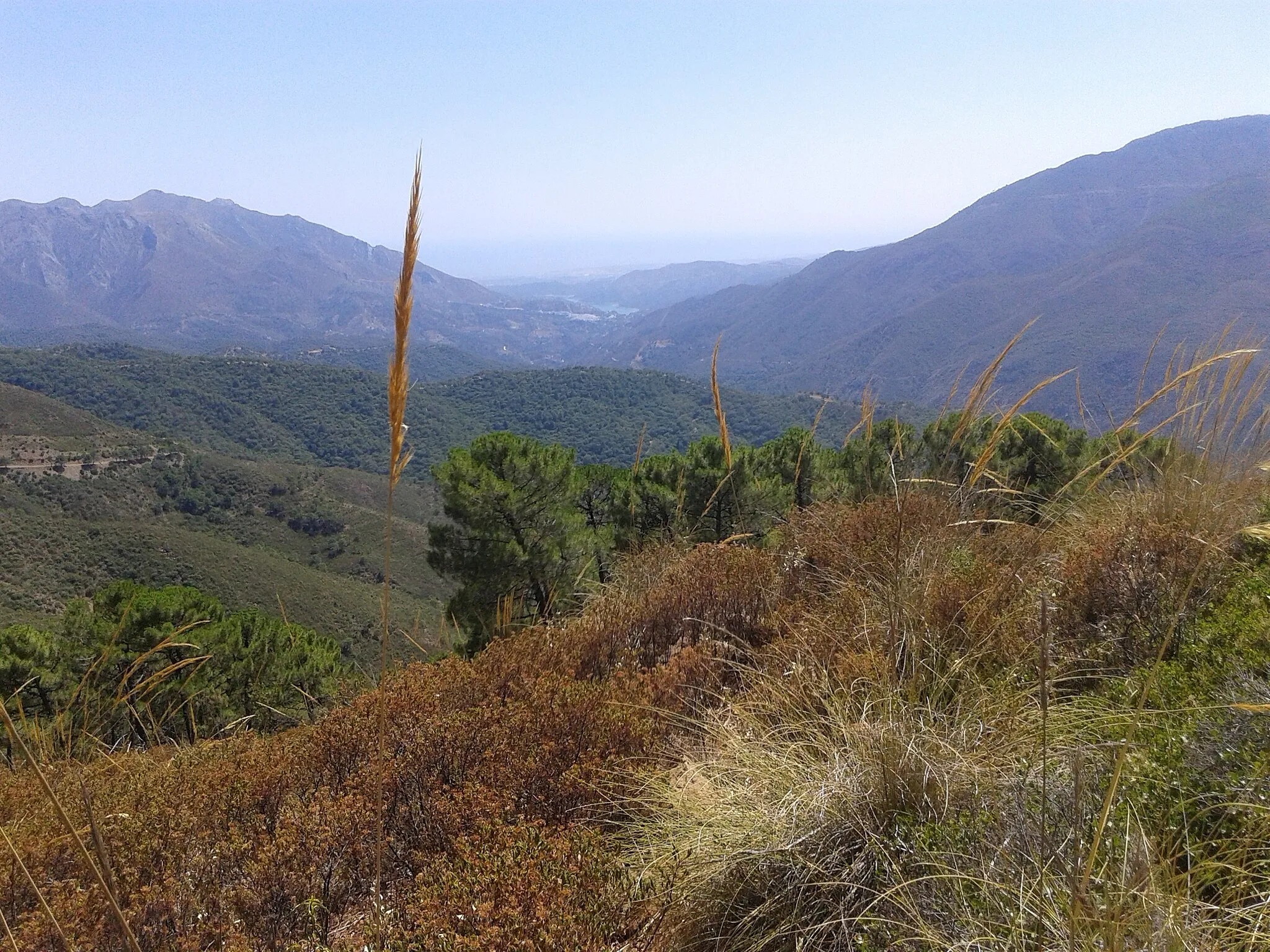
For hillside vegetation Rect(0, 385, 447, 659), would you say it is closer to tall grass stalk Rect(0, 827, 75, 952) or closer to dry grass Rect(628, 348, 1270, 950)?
dry grass Rect(628, 348, 1270, 950)

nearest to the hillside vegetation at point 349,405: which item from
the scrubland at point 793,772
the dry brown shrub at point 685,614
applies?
the dry brown shrub at point 685,614

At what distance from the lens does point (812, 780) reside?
5.35ft

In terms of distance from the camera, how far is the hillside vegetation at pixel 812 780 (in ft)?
4.20

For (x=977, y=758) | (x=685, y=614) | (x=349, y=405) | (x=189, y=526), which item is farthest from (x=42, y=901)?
(x=349, y=405)

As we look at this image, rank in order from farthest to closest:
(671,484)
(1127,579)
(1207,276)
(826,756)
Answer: (1207,276) → (671,484) → (1127,579) → (826,756)

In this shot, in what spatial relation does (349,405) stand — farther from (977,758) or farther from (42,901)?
(977,758)

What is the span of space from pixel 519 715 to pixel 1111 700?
5.88 feet

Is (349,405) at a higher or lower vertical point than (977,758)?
lower

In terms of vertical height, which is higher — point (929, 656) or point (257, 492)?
point (929, 656)

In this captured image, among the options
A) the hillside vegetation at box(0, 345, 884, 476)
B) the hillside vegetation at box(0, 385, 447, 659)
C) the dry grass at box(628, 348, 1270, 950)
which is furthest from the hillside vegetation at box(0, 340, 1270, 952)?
the hillside vegetation at box(0, 345, 884, 476)

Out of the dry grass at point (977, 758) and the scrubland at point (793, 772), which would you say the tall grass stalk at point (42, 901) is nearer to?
the scrubland at point (793, 772)

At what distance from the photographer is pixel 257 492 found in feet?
217

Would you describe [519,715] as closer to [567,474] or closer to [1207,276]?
[567,474]

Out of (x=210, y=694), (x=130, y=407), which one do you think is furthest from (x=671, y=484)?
(x=130, y=407)
